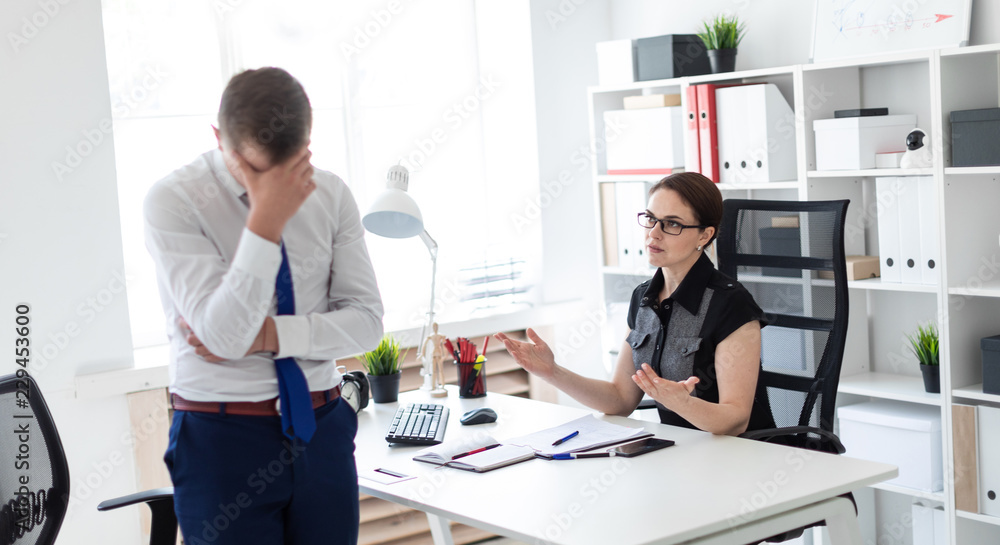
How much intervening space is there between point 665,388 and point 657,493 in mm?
314

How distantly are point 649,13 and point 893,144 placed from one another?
4.57ft

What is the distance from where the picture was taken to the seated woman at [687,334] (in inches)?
85.2

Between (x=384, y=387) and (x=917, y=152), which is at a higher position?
(x=917, y=152)

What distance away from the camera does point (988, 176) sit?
294 cm

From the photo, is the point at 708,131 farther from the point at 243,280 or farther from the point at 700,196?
the point at 243,280

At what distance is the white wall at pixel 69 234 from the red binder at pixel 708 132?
6.94 feet

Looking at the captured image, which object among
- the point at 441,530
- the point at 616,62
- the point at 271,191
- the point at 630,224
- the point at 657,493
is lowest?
the point at 441,530

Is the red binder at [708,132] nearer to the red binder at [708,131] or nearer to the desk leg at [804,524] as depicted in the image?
the red binder at [708,131]

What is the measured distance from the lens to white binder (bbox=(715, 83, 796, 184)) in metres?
3.37

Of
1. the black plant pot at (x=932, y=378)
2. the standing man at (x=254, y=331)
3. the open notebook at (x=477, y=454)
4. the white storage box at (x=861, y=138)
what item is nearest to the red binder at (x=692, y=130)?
the white storage box at (x=861, y=138)

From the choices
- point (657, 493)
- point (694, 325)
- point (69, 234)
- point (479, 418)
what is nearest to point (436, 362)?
point (479, 418)

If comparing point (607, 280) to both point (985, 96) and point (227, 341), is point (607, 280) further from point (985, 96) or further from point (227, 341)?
point (227, 341)

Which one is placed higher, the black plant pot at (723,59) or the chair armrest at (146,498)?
the black plant pot at (723,59)

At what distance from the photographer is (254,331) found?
1.46 m
